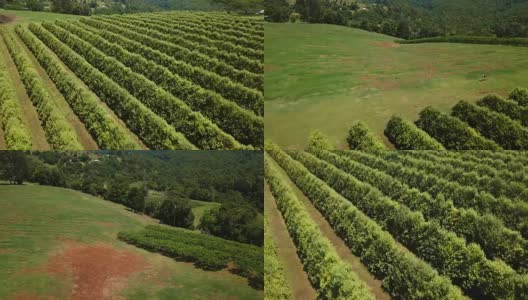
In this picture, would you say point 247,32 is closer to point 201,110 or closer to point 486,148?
point 201,110

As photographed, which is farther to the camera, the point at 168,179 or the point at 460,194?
the point at 460,194

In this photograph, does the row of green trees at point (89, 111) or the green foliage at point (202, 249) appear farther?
the row of green trees at point (89, 111)

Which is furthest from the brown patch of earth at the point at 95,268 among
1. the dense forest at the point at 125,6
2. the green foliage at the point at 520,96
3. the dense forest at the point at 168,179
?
the dense forest at the point at 125,6

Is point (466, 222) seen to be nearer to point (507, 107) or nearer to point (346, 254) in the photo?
point (346, 254)


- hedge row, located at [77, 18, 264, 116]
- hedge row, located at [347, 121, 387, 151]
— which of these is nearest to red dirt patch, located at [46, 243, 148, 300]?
hedge row, located at [77, 18, 264, 116]

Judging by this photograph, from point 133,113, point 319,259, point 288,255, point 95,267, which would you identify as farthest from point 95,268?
point 319,259

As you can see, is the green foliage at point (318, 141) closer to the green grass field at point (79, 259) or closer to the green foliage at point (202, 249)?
the green foliage at point (202, 249)
